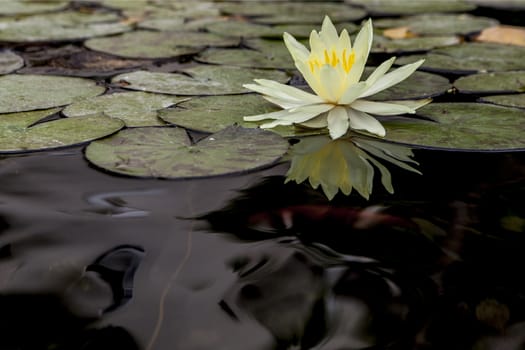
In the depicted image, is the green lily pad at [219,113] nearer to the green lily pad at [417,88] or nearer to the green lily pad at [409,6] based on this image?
the green lily pad at [417,88]

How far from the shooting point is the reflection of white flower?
47.1 inches

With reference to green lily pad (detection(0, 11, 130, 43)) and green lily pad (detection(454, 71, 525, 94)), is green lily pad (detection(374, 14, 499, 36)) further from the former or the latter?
green lily pad (detection(0, 11, 130, 43))

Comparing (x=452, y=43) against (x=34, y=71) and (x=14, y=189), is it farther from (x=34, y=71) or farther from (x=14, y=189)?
(x=14, y=189)

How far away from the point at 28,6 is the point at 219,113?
2.03 m

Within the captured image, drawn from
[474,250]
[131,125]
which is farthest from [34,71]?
[474,250]

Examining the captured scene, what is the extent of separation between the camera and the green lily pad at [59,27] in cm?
221

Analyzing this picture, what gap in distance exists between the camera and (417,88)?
150 cm

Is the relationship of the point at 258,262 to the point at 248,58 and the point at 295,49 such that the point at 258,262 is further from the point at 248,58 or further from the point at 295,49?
the point at 248,58

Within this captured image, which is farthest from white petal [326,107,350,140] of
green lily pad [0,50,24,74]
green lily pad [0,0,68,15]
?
green lily pad [0,0,68,15]

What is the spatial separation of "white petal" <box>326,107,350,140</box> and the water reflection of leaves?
3 centimetres

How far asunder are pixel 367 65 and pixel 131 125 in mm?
863

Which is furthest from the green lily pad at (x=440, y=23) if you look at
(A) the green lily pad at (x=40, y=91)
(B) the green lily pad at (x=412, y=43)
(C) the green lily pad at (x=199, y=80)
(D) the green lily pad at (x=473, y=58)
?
(A) the green lily pad at (x=40, y=91)

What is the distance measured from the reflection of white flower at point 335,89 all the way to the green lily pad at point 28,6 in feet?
6.36

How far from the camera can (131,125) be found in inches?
49.7
